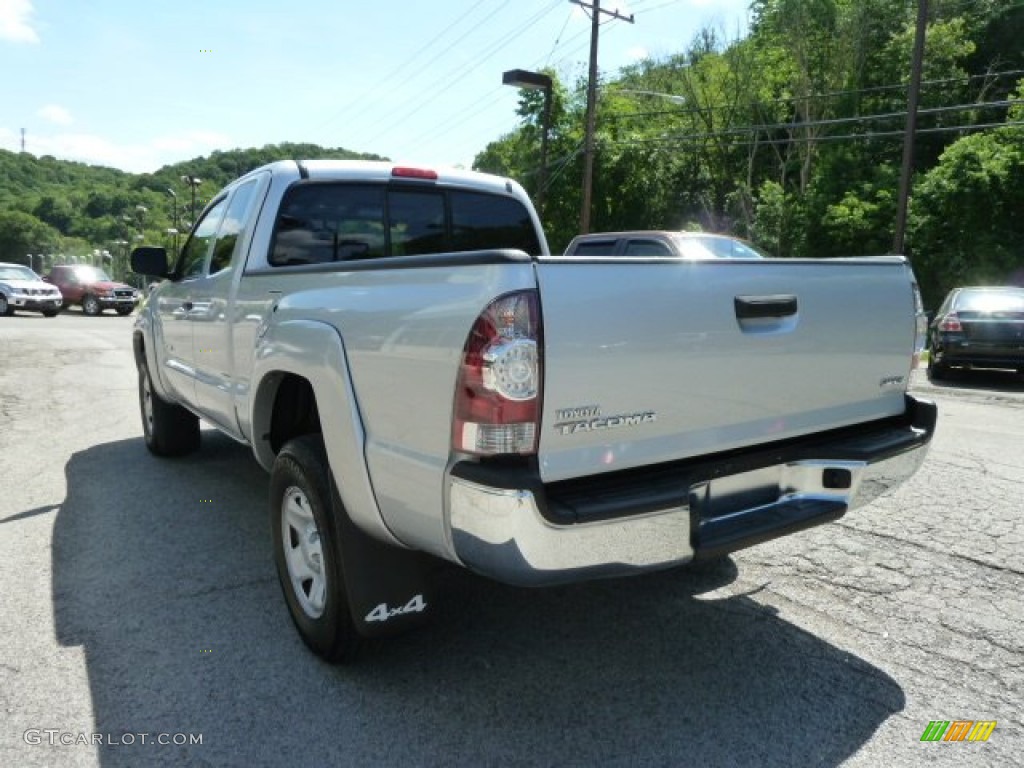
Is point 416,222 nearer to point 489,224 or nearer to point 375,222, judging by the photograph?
point 375,222

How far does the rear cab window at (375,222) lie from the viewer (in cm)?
393

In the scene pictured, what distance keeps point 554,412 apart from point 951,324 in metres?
12.0

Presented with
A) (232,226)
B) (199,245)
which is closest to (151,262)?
(199,245)

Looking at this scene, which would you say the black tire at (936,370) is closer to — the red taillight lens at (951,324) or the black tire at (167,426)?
the red taillight lens at (951,324)

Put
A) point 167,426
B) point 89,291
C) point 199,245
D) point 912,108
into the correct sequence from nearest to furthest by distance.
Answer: point 199,245, point 167,426, point 912,108, point 89,291

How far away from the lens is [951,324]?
471 inches

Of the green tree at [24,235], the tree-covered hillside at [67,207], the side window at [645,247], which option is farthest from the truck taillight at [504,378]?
the green tree at [24,235]

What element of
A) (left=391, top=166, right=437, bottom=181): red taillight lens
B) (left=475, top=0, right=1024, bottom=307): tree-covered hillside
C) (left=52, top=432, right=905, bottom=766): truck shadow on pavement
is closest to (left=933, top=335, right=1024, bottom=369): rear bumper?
(left=52, top=432, right=905, bottom=766): truck shadow on pavement

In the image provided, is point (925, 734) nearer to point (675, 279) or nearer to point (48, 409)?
point (675, 279)

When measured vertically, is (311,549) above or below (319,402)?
below

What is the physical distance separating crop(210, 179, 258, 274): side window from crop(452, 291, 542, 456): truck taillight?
2.47 m

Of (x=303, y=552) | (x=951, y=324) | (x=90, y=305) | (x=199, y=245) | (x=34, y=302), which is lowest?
(x=90, y=305)

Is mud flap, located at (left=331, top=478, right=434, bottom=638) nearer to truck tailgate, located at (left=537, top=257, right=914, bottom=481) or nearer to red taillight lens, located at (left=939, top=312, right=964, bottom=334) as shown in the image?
truck tailgate, located at (left=537, top=257, right=914, bottom=481)

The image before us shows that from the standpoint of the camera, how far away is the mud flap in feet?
8.46
